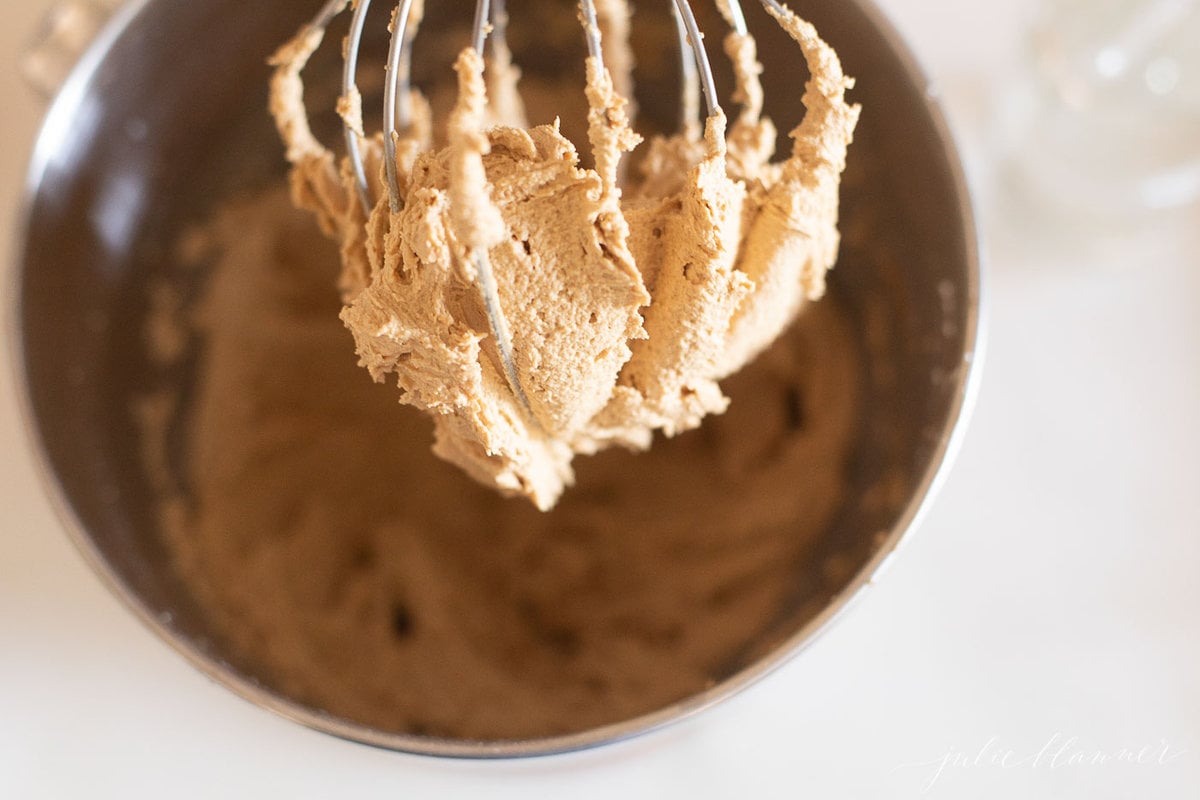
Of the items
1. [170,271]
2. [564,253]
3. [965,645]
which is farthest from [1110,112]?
[170,271]

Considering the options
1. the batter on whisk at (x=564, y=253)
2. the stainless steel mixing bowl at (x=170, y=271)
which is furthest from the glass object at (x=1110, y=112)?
the batter on whisk at (x=564, y=253)

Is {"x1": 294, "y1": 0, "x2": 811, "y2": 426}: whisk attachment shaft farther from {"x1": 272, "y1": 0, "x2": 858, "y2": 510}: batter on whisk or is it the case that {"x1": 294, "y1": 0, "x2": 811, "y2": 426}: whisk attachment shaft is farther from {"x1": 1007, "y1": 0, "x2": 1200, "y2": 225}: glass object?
{"x1": 1007, "y1": 0, "x2": 1200, "y2": 225}: glass object

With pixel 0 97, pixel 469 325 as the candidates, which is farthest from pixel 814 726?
pixel 0 97

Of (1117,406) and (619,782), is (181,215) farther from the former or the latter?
(1117,406)

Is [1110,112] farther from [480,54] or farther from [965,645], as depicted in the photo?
[480,54]

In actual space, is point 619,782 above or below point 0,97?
below

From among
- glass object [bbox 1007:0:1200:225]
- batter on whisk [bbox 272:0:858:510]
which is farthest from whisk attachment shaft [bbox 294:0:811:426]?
glass object [bbox 1007:0:1200:225]
